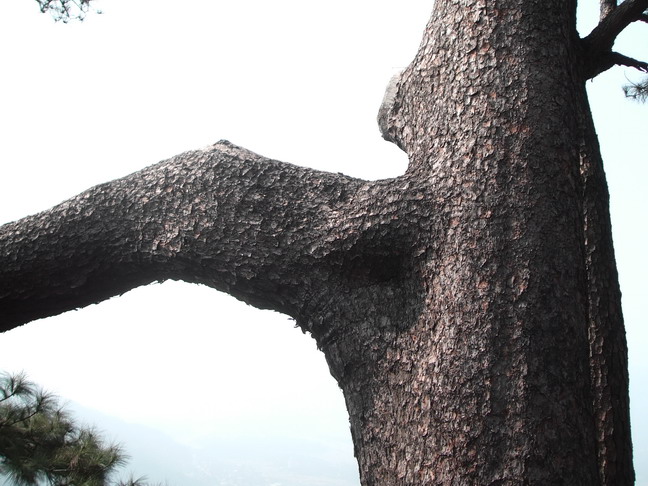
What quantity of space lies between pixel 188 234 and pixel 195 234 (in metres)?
0.03

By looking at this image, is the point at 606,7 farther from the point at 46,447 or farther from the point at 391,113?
the point at 46,447

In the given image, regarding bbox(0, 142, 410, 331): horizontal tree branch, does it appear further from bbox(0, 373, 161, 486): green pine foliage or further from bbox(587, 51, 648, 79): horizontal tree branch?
bbox(0, 373, 161, 486): green pine foliage

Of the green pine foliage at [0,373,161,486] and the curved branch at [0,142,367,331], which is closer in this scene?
the curved branch at [0,142,367,331]

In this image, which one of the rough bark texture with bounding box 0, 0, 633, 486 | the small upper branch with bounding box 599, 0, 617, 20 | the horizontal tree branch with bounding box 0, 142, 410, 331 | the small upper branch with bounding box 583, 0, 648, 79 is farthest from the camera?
the small upper branch with bounding box 599, 0, 617, 20

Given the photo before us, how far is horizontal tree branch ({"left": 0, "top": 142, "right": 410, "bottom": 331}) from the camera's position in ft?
5.86

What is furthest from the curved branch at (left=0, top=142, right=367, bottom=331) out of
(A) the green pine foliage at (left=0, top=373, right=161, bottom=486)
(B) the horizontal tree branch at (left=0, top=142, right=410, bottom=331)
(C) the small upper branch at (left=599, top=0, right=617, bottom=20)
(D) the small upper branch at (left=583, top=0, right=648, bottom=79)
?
(A) the green pine foliage at (left=0, top=373, right=161, bottom=486)

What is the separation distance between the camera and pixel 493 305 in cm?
154

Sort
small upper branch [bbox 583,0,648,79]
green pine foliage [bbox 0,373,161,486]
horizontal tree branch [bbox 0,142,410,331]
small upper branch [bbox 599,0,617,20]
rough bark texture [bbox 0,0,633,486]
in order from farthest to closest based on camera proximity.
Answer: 1. green pine foliage [bbox 0,373,161,486]
2. small upper branch [bbox 599,0,617,20]
3. small upper branch [bbox 583,0,648,79]
4. horizontal tree branch [bbox 0,142,410,331]
5. rough bark texture [bbox 0,0,633,486]

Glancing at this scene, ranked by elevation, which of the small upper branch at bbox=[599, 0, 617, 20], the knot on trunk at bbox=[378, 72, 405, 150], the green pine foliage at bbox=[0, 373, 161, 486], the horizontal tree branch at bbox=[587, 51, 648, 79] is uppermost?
the small upper branch at bbox=[599, 0, 617, 20]

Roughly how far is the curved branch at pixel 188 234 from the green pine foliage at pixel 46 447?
10.5ft

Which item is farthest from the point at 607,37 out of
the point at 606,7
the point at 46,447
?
the point at 46,447

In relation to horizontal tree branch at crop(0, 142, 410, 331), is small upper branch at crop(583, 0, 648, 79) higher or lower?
higher

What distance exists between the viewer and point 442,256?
1668 millimetres

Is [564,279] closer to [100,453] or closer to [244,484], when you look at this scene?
[100,453]
